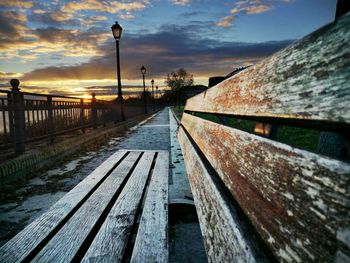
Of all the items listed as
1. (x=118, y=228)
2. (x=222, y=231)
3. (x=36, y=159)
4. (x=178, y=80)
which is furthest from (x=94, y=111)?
(x=178, y=80)

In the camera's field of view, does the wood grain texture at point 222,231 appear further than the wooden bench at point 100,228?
No

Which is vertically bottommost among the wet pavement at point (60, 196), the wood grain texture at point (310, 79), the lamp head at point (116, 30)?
the wet pavement at point (60, 196)

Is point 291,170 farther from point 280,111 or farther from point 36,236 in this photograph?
point 36,236

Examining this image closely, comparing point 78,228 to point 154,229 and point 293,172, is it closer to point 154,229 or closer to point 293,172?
point 154,229

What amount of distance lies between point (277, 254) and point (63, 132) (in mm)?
7850

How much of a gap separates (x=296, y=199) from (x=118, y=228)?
3.72ft

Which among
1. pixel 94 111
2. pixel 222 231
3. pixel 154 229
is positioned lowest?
pixel 154 229

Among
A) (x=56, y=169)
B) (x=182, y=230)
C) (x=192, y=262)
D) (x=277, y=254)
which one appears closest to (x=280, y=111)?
(x=277, y=254)

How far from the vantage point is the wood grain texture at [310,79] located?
452mm

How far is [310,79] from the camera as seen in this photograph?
1.78 feet

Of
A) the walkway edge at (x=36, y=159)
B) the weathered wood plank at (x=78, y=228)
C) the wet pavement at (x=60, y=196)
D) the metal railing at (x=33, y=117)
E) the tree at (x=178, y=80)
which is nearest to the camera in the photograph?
the weathered wood plank at (x=78, y=228)

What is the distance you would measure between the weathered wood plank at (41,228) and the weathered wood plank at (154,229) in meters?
0.49

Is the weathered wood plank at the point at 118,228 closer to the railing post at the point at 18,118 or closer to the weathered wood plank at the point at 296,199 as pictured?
the weathered wood plank at the point at 296,199

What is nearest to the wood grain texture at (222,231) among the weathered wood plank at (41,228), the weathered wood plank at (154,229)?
the weathered wood plank at (154,229)
